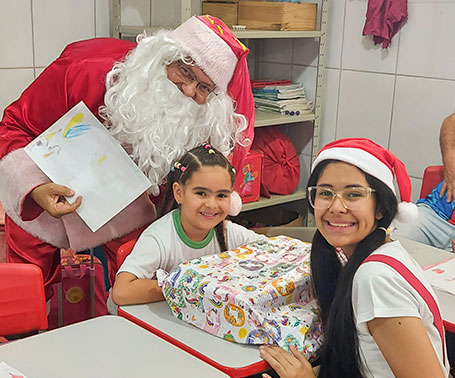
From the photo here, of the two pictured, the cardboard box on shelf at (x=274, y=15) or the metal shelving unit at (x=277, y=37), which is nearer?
the metal shelving unit at (x=277, y=37)

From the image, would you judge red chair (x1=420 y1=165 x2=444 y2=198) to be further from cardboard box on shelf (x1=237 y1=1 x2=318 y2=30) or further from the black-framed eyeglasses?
the black-framed eyeglasses

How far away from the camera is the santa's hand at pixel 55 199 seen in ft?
6.35

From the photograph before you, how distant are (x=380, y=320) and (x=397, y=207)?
0.31 m

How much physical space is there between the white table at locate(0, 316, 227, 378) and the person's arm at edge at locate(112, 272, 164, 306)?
170mm

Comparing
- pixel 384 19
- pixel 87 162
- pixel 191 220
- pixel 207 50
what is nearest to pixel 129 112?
pixel 87 162

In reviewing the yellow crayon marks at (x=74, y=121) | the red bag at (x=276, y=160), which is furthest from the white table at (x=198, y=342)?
the red bag at (x=276, y=160)

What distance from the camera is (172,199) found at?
2109mm

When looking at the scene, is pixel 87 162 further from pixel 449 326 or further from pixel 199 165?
pixel 449 326

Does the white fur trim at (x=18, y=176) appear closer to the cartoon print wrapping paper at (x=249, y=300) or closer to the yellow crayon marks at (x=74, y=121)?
the yellow crayon marks at (x=74, y=121)

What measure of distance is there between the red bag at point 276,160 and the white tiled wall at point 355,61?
213 mm

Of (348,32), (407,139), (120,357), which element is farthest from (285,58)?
(120,357)

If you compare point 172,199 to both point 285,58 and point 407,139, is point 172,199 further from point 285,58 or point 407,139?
point 285,58

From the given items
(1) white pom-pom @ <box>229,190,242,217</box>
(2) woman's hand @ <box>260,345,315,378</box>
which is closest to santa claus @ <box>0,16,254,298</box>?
(1) white pom-pom @ <box>229,190,242,217</box>

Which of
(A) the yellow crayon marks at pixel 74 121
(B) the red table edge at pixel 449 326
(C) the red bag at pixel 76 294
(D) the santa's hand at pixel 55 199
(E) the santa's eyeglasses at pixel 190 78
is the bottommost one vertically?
(C) the red bag at pixel 76 294
